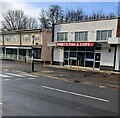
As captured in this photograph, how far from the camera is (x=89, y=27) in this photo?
80.0 feet

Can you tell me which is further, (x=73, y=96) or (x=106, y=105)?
(x=73, y=96)

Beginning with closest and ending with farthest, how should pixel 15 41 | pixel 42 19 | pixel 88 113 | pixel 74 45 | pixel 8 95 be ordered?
pixel 88 113, pixel 8 95, pixel 74 45, pixel 15 41, pixel 42 19

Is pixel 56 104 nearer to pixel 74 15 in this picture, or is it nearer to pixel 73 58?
pixel 73 58

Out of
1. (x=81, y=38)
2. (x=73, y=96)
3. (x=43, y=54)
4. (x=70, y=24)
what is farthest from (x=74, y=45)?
(x=73, y=96)

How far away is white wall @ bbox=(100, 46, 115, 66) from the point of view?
22098mm

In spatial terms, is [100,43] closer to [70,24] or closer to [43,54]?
[70,24]

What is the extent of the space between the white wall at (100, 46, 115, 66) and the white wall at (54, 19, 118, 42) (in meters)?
1.84

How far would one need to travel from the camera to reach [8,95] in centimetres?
1016

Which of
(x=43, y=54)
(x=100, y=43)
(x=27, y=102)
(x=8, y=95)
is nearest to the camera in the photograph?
(x=27, y=102)

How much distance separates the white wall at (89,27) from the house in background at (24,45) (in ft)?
16.8

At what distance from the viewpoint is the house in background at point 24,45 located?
32931 millimetres

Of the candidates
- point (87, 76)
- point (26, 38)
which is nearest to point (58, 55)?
point (87, 76)

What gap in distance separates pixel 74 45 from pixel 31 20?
1903 inches

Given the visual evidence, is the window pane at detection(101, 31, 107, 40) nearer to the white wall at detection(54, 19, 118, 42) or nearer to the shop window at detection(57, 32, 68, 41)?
the white wall at detection(54, 19, 118, 42)
